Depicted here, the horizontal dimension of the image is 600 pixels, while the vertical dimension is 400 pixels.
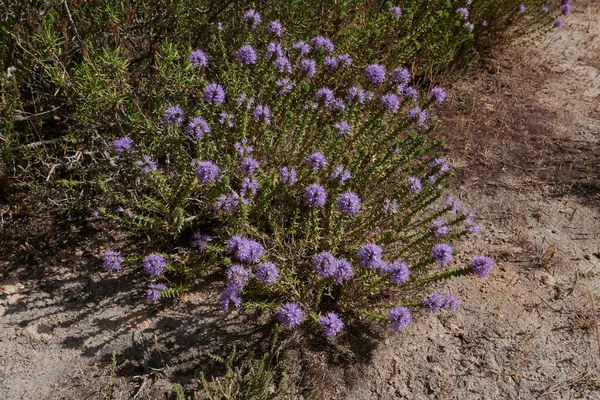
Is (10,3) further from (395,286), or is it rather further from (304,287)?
(395,286)

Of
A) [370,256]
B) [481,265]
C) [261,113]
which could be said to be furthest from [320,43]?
[481,265]

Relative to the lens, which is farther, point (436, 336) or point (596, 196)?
point (596, 196)

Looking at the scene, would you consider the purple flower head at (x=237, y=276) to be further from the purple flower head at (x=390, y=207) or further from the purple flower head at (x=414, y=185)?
the purple flower head at (x=414, y=185)

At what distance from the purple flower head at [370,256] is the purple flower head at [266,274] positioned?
481 mm

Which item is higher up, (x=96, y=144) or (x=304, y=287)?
(x=96, y=144)

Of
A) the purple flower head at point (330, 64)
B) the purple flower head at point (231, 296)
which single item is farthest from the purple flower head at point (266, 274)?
the purple flower head at point (330, 64)

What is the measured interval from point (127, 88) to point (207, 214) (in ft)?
3.10

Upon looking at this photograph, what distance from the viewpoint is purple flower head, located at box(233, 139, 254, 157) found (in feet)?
9.94

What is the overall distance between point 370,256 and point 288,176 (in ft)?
2.46

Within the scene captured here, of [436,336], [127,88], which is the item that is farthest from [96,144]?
[436,336]

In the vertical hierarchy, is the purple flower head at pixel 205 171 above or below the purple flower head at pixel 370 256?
above

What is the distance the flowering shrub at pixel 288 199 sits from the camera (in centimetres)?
269

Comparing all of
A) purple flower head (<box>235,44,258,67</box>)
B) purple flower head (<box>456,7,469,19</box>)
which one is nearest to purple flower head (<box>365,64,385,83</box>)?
purple flower head (<box>235,44,258,67</box>)

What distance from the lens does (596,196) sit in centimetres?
415
